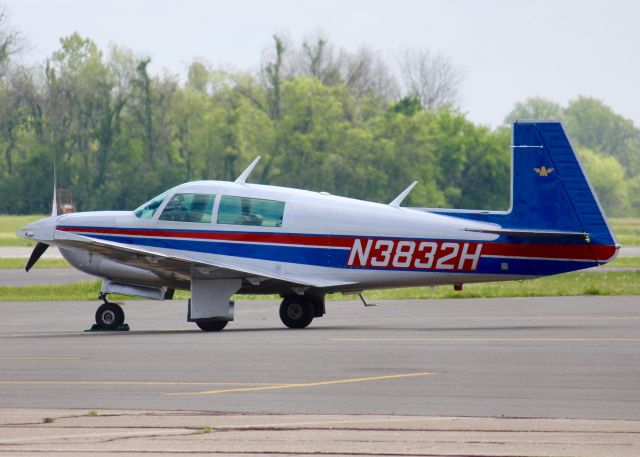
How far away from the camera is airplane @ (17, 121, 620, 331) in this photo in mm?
20094

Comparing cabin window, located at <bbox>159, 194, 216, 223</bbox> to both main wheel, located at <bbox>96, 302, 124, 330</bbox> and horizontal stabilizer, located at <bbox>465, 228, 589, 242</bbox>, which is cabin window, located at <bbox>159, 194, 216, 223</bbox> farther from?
horizontal stabilizer, located at <bbox>465, 228, 589, 242</bbox>

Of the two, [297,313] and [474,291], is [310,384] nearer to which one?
[297,313]

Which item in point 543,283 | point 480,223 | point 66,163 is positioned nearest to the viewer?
point 480,223

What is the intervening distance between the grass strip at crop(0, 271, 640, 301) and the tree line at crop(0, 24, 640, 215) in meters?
59.5

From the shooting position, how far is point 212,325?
2088 centimetres

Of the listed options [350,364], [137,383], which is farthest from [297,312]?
[137,383]

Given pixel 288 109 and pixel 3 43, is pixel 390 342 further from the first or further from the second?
pixel 3 43

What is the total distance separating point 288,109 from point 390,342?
7898 cm

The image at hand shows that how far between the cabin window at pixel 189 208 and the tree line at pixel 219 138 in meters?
71.0

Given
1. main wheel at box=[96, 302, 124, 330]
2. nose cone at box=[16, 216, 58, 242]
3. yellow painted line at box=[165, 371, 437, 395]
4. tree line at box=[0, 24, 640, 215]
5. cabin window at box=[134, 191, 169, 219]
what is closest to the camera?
yellow painted line at box=[165, 371, 437, 395]

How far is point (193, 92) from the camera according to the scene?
10694cm

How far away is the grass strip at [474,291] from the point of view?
95.1 ft

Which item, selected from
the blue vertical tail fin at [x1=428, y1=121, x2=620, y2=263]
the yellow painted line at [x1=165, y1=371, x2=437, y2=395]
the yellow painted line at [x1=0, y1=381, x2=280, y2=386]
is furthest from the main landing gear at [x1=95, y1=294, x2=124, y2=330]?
the yellow painted line at [x1=165, y1=371, x2=437, y2=395]

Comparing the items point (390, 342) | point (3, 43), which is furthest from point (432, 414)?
point (3, 43)
